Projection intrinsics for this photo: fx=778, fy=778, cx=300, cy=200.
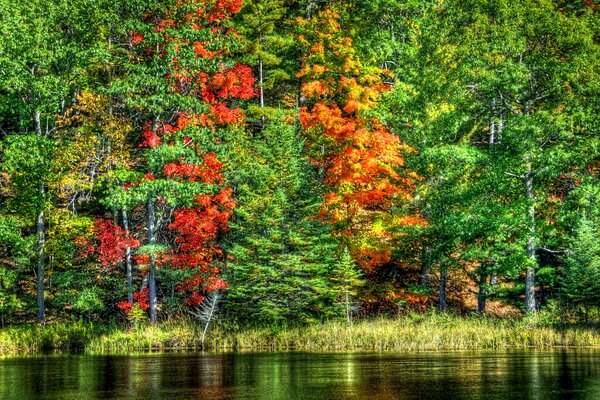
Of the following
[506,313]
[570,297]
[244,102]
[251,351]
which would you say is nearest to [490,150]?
[570,297]

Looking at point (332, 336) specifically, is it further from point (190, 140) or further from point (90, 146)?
point (90, 146)

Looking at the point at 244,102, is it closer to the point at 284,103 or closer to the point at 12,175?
the point at 284,103

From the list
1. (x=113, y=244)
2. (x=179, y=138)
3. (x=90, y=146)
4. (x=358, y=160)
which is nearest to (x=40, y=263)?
(x=113, y=244)

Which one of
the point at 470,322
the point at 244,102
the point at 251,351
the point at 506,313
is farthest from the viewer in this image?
the point at 244,102

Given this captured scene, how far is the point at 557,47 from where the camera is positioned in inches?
1257

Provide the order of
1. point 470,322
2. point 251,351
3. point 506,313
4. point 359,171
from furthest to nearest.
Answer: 1. point 506,313
2. point 359,171
3. point 470,322
4. point 251,351

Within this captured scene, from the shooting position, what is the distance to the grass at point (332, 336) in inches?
1094

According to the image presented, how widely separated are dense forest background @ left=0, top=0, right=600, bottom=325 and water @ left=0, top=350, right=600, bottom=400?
7.90 meters

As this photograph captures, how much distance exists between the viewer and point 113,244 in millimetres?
35812

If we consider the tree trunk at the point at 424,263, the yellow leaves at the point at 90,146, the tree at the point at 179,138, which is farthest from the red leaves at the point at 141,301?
the tree trunk at the point at 424,263

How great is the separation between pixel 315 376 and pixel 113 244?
782 inches

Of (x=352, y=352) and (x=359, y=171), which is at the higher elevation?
(x=359, y=171)

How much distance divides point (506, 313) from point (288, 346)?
14.9 meters

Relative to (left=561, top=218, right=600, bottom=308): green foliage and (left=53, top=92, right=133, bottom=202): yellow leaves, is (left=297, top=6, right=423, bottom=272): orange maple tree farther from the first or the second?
(left=53, top=92, right=133, bottom=202): yellow leaves
